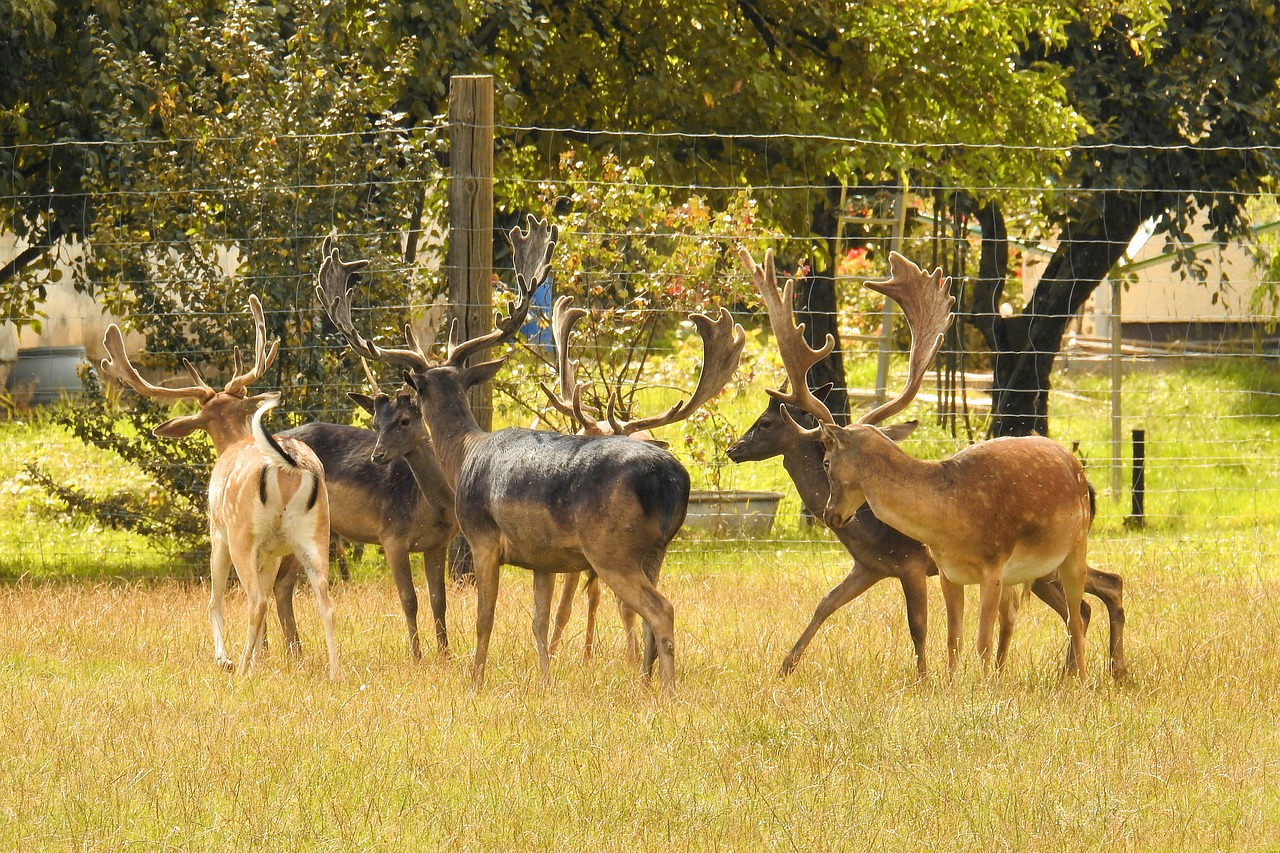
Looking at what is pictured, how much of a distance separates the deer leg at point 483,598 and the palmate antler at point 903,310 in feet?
5.20

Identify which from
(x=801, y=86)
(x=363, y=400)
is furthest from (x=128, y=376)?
(x=801, y=86)

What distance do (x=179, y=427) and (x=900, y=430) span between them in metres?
3.97

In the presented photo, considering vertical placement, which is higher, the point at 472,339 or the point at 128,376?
the point at 472,339

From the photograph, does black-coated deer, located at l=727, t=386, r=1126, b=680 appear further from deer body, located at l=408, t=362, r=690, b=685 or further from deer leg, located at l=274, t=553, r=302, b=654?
deer leg, located at l=274, t=553, r=302, b=654

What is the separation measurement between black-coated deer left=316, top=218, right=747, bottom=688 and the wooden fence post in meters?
1.65

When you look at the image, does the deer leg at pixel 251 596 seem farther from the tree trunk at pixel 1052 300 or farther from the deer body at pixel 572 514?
the tree trunk at pixel 1052 300

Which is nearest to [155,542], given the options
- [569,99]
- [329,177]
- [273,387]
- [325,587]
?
[273,387]

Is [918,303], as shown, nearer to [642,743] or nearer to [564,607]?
[564,607]

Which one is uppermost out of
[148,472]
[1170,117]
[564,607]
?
[1170,117]

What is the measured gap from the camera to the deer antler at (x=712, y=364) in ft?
27.1

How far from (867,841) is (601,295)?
8.57 metres

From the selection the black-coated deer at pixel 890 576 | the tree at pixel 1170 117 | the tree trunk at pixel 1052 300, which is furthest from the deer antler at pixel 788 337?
the tree trunk at pixel 1052 300

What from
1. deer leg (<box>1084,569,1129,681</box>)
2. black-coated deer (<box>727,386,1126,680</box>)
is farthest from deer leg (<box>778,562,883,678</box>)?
deer leg (<box>1084,569,1129,681</box>)

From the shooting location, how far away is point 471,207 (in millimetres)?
10117
